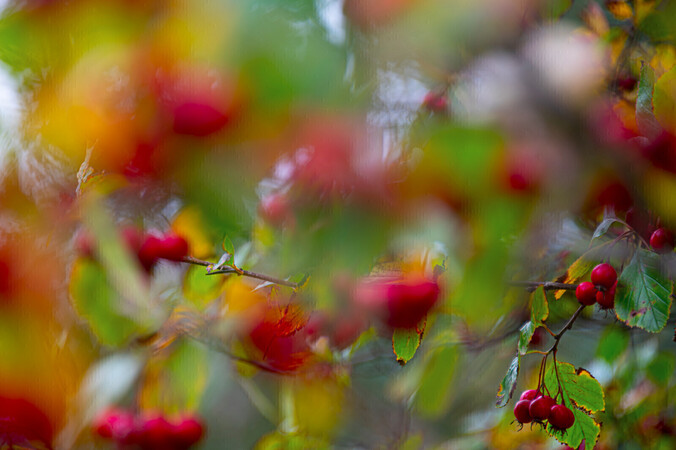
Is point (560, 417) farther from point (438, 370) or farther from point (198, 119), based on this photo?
point (198, 119)

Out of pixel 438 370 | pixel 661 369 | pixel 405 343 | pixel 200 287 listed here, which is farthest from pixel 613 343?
pixel 200 287

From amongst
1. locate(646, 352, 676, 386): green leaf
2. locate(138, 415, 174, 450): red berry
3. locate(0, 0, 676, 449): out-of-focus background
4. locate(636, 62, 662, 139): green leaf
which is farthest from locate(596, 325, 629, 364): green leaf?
locate(138, 415, 174, 450): red berry

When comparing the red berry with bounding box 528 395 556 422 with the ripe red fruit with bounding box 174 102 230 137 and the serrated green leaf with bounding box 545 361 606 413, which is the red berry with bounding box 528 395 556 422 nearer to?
the serrated green leaf with bounding box 545 361 606 413

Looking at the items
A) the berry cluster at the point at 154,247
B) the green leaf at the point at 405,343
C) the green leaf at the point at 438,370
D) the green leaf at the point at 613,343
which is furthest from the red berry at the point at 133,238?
the green leaf at the point at 613,343

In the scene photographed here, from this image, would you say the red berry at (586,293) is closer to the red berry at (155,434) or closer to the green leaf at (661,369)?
the green leaf at (661,369)

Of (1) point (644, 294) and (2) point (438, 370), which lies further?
(2) point (438, 370)

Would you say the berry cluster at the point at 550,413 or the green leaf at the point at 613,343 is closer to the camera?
the berry cluster at the point at 550,413
